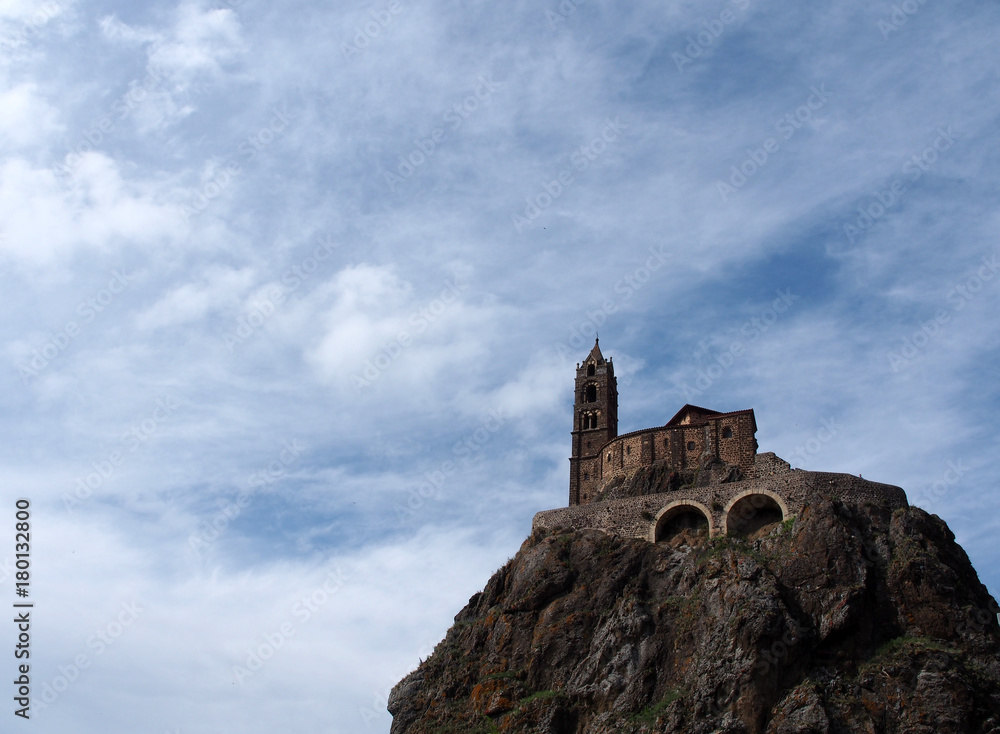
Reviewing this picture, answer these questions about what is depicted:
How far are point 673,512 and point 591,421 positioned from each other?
67.9 feet

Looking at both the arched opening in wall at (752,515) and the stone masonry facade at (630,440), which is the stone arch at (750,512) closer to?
the arched opening in wall at (752,515)

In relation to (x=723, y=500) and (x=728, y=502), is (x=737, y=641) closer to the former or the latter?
(x=728, y=502)

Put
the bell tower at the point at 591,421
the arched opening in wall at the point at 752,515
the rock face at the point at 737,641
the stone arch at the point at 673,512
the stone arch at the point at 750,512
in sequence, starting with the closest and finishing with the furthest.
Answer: the rock face at the point at 737,641
the arched opening in wall at the point at 752,515
the stone arch at the point at 750,512
the stone arch at the point at 673,512
the bell tower at the point at 591,421

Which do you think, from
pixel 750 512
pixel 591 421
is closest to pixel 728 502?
pixel 750 512

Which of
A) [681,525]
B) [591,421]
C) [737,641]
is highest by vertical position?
[591,421]

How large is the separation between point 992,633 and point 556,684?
2733cm

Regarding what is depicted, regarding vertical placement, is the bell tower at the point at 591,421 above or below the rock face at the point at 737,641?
above

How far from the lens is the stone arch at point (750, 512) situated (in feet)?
234

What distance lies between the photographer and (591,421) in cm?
9419

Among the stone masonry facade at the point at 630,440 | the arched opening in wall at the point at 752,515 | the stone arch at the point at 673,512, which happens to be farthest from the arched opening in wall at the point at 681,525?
the stone masonry facade at the point at 630,440

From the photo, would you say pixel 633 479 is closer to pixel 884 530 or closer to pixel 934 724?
pixel 884 530

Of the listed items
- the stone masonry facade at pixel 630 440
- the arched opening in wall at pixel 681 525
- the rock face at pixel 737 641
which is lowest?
the rock face at pixel 737 641

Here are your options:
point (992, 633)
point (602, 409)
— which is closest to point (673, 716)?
point (992, 633)

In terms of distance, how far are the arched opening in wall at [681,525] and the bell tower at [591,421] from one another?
12.4 m
